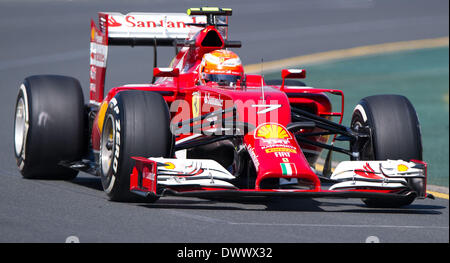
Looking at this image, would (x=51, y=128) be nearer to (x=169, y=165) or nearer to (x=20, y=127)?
(x=20, y=127)

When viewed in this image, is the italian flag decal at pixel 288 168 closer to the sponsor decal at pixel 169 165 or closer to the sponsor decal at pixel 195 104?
the sponsor decal at pixel 169 165

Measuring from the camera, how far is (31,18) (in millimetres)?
31641

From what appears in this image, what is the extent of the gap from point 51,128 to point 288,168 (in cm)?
295

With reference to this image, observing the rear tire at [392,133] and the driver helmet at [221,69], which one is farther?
the driver helmet at [221,69]

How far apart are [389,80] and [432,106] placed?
8.47 feet

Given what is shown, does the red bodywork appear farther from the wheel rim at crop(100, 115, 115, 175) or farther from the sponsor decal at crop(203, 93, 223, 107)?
the wheel rim at crop(100, 115, 115, 175)

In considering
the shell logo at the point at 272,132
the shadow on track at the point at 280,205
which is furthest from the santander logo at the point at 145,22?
the shell logo at the point at 272,132

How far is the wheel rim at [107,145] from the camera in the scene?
823 centimetres

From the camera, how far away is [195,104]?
8.95 meters

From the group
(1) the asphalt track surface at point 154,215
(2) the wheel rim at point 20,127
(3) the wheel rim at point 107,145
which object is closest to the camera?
(1) the asphalt track surface at point 154,215

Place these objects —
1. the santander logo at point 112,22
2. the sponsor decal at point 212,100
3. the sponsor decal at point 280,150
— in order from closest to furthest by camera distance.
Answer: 1. the sponsor decal at point 280,150
2. the sponsor decal at point 212,100
3. the santander logo at point 112,22

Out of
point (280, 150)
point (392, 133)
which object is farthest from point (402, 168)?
point (280, 150)

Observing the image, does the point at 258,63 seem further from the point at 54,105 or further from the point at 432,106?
the point at 54,105

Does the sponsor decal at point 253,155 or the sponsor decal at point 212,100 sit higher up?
the sponsor decal at point 212,100
